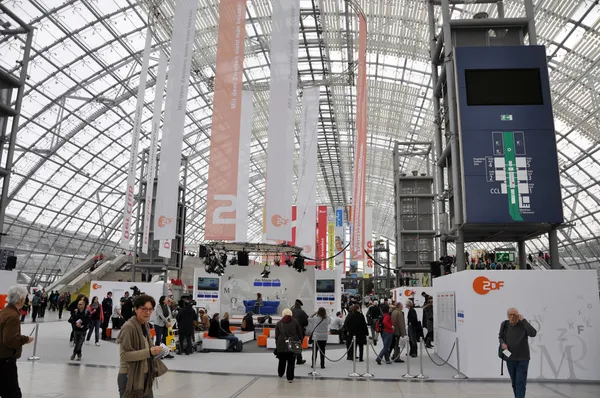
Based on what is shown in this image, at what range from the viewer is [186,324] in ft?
44.9

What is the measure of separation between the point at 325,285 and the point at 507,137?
18.2 m

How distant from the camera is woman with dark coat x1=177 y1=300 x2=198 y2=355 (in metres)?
13.5

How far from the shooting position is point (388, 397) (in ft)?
27.3

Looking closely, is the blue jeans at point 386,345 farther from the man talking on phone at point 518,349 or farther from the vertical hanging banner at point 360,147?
the vertical hanging banner at point 360,147

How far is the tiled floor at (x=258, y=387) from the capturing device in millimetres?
8375

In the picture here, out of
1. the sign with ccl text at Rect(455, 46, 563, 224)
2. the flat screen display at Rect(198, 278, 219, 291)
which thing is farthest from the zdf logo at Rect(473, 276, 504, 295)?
the flat screen display at Rect(198, 278, 219, 291)

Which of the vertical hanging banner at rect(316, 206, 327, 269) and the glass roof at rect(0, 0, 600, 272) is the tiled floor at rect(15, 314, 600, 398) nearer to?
the glass roof at rect(0, 0, 600, 272)

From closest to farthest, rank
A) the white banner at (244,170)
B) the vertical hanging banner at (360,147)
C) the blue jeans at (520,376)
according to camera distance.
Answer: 1. the blue jeans at (520,376)
2. the white banner at (244,170)
3. the vertical hanging banner at (360,147)

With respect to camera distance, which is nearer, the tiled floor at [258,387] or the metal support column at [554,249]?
the tiled floor at [258,387]

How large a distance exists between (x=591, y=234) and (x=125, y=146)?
1561 inches

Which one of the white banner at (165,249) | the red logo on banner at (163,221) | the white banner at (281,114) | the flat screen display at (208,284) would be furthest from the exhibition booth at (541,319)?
the flat screen display at (208,284)

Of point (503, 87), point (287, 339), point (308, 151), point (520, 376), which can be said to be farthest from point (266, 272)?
point (520, 376)

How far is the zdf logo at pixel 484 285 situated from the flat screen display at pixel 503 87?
4235 millimetres

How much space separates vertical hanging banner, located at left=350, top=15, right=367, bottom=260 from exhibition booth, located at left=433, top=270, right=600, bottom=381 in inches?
390
